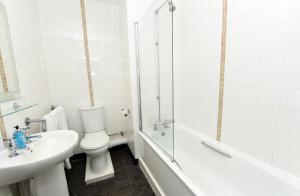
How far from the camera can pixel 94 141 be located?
1.72 m

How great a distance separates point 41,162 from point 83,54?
1.62 m

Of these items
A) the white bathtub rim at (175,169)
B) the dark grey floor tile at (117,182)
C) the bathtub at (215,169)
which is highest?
the white bathtub rim at (175,169)

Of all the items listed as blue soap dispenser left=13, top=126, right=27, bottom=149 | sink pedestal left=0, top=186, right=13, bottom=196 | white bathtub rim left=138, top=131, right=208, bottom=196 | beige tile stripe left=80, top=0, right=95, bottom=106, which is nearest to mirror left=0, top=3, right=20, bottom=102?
blue soap dispenser left=13, top=126, right=27, bottom=149

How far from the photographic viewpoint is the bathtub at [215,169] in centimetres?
98

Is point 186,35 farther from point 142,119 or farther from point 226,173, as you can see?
point 226,173

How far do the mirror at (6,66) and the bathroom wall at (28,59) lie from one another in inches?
2.0

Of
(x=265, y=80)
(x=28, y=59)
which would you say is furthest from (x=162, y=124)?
(x=28, y=59)

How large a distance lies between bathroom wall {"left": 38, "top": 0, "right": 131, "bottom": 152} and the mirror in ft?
2.60

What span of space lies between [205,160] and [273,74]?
108cm

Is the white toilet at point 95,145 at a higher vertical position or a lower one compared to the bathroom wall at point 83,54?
lower

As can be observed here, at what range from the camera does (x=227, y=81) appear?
135 centimetres

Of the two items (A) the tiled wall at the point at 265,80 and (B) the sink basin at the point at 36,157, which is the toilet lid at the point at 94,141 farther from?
(A) the tiled wall at the point at 265,80

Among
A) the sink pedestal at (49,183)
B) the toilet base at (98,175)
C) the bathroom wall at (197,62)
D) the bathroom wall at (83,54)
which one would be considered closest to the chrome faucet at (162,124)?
the bathroom wall at (197,62)

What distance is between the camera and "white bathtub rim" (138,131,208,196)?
857mm
